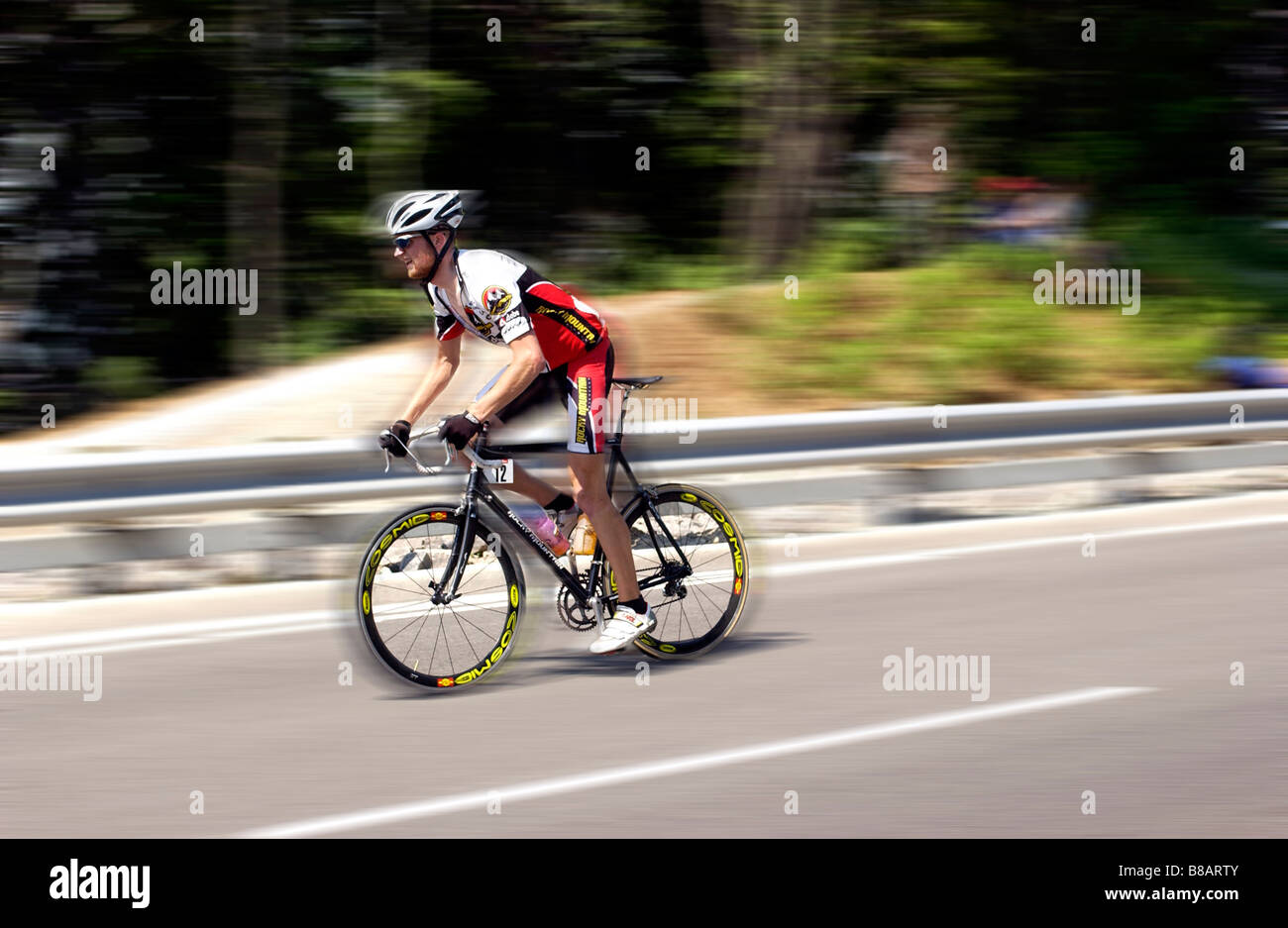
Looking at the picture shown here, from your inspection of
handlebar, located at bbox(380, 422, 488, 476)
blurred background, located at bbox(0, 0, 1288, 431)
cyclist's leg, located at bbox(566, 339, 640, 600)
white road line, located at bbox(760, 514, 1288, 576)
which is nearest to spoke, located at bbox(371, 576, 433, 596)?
handlebar, located at bbox(380, 422, 488, 476)

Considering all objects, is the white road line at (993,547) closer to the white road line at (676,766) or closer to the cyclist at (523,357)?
the cyclist at (523,357)

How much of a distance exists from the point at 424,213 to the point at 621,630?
196 centimetres

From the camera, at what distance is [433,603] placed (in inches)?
262

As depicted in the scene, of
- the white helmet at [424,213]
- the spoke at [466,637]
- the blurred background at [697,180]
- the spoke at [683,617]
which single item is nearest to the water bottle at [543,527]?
the spoke at [466,637]

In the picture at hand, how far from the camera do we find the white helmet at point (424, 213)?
637 cm

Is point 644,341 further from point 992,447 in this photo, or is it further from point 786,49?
point 786,49

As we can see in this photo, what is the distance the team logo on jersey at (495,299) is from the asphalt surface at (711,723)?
1.31 meters

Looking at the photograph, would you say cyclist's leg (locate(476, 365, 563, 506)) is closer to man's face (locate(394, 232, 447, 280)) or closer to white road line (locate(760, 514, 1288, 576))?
man's face (locate(394, 232, 447, 280))

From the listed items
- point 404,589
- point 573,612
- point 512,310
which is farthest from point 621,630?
point 512,310

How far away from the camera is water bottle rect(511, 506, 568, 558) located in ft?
22.6

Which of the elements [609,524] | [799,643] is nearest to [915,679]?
[799,643]

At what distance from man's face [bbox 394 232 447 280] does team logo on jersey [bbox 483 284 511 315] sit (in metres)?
0.24

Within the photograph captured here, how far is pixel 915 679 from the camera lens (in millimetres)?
6988

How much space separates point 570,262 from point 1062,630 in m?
12.9
